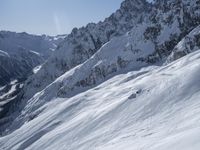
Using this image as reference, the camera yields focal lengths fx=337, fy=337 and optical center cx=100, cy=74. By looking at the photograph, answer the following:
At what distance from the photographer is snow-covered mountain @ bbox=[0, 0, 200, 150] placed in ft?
121

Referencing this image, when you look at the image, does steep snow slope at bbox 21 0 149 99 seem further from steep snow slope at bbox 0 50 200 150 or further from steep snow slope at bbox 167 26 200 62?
steep snow slope at bbox 0 50 200 150

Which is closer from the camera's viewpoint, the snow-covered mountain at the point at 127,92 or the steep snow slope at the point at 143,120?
the steep snow slope at the point at 143,120

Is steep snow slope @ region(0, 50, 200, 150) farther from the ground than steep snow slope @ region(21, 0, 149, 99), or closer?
closer

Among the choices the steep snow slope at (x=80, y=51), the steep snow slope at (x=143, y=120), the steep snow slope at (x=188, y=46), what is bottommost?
the steep snow slope at (x=143, y=120)

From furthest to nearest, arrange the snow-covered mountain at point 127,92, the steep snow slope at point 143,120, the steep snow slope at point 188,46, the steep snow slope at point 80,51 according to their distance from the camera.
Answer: the steep snow slope at point 80,51 < the steep snow slope at point 188,46 < the snow-covered mountain at point 127,92 < the steep snow slope at point 143,120

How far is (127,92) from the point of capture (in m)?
70.1

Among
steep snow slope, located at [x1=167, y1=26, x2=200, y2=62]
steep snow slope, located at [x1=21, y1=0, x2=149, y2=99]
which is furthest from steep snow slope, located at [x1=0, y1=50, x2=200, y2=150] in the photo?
steep snow slope, located at [x1=21, y1=0, x2=149, y2=99]

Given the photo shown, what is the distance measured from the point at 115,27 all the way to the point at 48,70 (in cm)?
4639

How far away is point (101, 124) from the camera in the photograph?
52156 mm

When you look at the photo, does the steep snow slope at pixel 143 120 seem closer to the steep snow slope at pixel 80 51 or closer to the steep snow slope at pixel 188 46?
the steep snow slope at pixel 188 46

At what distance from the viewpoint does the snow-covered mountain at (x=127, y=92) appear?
1449 inches

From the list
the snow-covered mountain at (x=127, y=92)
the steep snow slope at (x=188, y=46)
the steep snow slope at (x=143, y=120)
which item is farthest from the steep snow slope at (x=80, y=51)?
the steep snow slope at (x=143, y=120)

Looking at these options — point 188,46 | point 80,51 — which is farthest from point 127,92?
point 80,51

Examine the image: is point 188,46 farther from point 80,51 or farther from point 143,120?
point 80,51
